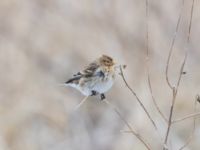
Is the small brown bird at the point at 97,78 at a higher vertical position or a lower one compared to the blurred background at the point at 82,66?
lower

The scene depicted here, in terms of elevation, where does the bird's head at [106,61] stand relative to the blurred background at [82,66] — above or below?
below

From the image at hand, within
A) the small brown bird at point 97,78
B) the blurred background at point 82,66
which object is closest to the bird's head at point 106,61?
the small brown bird at point 97,78

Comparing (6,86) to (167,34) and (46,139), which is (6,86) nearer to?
(46,139)

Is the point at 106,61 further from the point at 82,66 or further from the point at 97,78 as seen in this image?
the point at 82,66

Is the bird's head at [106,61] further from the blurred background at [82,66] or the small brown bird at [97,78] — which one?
the blurred background at [82,66]

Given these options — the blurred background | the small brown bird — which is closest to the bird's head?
the small brown bird

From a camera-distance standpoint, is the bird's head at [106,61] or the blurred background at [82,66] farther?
the blurred background at [82,66]

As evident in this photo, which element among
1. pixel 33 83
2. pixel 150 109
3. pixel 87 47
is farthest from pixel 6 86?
pixel 150 109
